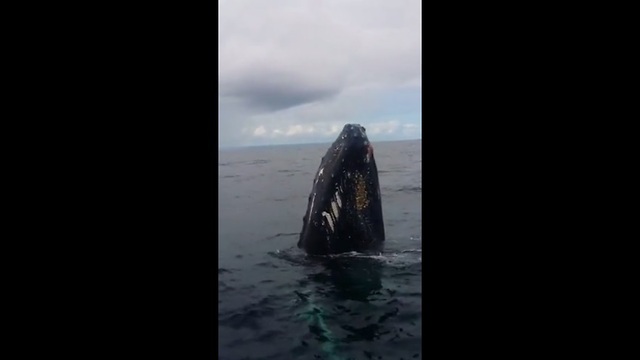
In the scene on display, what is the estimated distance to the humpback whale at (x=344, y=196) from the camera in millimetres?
11078

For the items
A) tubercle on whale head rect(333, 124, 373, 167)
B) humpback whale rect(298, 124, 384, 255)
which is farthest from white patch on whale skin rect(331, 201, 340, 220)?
tubercle on whale head rect(333, 124, 373, 167)

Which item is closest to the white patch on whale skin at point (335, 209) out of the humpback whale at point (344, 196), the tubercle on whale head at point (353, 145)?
the humpback whale at point (344, 196)

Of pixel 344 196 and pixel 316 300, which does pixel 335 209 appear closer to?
pixel 344 196

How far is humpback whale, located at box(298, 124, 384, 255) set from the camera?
11.1m

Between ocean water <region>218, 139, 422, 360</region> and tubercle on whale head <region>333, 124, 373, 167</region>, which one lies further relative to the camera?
tubercle on whale head <region>333, 124, 373, 167</region>

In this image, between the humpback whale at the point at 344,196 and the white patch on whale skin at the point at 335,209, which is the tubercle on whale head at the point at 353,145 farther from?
the white patch on whale skin at the point at 335,209

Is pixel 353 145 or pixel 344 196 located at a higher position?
pixel 353 145

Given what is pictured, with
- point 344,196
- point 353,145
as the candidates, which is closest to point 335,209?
point 344,196

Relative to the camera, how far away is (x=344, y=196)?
11141 millimetres

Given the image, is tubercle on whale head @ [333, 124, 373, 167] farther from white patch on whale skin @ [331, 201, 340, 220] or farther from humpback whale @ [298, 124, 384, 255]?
white patch on whale skin @ [331, 201, 340, 220]
